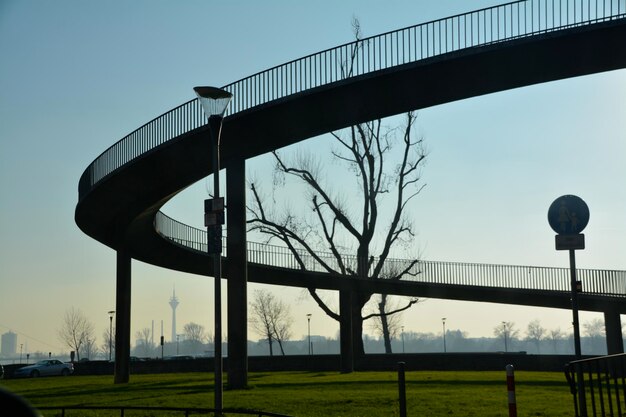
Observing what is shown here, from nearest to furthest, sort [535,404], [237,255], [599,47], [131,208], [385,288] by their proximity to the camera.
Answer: [535,404] < [599,47] < [237,255] < [131,208] < [385,288]

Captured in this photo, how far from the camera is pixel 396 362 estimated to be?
41844 mm

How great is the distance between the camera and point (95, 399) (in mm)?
23281

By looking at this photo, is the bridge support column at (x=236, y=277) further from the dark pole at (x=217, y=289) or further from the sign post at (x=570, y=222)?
the sign post at (x=570, y=222)

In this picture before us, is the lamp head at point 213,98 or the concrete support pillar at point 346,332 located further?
the concrete support pillar at point 346,332

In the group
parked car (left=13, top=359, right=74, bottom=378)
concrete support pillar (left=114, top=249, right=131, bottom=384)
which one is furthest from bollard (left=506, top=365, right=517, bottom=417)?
parked car (left=13, top=359, right=74, bottom=378)

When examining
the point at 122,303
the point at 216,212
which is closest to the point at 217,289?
the point at 216,212

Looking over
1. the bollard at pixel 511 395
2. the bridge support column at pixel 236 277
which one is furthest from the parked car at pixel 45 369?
the bollard at pixel 511 395

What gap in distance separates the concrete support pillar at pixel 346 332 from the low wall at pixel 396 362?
3.62m

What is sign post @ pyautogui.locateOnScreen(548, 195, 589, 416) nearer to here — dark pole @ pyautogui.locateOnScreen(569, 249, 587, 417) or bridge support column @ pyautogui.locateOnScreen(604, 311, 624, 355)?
dark pole @ pyautogui.locateOnScreen(569, 249, 587, 417)

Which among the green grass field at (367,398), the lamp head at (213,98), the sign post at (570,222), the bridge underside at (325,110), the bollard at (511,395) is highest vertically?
the bridge underside at (325,110)

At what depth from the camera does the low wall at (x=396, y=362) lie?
40.7m

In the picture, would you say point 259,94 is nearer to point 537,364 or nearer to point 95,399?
point 95,399

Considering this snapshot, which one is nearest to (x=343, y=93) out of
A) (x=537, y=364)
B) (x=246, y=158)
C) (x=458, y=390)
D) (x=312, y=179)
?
(x=246, y=158)

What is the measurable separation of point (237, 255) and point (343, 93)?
687 cm
